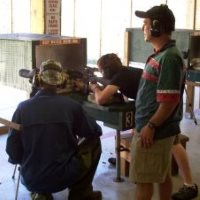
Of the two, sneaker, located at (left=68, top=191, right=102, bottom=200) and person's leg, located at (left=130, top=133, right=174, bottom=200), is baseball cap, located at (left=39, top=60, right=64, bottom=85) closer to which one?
person's leg, located at (left=130, top=133, right=174, bottom=200)

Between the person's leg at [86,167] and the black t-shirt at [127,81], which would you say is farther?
the black t-shirt at [127,81]

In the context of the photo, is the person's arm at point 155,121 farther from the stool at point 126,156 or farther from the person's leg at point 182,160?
the stool at point 126,156

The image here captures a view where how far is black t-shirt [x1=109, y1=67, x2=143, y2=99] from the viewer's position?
3102 mm

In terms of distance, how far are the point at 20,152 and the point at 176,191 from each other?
136cm

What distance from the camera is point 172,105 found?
2.27m

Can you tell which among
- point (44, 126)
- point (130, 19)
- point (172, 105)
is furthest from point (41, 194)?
point (130, 19)

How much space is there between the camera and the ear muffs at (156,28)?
7.45 ft

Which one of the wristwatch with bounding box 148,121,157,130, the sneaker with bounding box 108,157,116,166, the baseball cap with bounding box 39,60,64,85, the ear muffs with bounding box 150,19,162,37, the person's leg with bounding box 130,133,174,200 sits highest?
the ear muffs with bounding box 150,19,162,37

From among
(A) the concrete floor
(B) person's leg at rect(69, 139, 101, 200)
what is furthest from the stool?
(B) person's leg at rect(69, 139, 101, 200)

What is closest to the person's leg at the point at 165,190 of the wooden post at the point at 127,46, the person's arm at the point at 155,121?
the person's arm at the point at 155,121

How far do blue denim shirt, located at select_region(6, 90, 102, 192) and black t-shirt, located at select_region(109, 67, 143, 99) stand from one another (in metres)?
0.61

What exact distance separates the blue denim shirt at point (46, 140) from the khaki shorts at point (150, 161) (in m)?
0.40

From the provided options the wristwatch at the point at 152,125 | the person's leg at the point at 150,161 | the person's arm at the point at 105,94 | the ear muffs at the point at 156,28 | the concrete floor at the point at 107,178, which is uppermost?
the ear muffs at the point at 156,28

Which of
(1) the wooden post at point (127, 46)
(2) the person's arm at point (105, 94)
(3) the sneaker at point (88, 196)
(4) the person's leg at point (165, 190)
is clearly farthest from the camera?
(1) the wooden post at point (127, 46)
